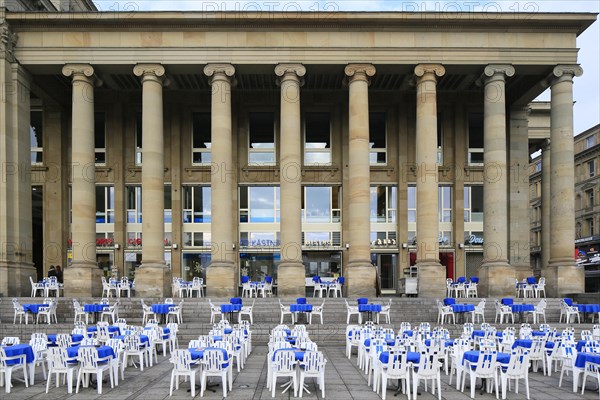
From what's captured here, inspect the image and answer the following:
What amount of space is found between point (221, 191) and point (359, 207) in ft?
21.3

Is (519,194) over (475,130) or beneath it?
beneath

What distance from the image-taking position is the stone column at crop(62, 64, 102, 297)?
81.3 ft

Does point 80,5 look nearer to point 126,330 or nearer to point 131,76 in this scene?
point 131,76

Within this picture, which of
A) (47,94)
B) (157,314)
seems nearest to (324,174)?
(157,314)

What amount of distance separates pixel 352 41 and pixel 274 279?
544 inches

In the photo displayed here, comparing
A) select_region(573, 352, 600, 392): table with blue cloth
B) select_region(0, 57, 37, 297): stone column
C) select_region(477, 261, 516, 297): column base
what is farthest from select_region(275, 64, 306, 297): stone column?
select_region(573, 352, 600, 392): table with blue cloth

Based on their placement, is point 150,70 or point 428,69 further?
point 428,69

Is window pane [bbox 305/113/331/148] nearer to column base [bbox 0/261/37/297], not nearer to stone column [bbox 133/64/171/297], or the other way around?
stone column [bbox 133/64/171/297]

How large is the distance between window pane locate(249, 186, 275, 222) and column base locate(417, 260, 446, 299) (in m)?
9.96

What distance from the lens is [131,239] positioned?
101ft

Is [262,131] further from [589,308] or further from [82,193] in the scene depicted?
[589,308]

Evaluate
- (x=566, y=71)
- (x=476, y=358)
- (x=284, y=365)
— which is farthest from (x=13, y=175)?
(x=566, y=71)

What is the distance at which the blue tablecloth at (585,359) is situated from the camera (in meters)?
11.6

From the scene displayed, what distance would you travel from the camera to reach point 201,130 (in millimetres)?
32062
